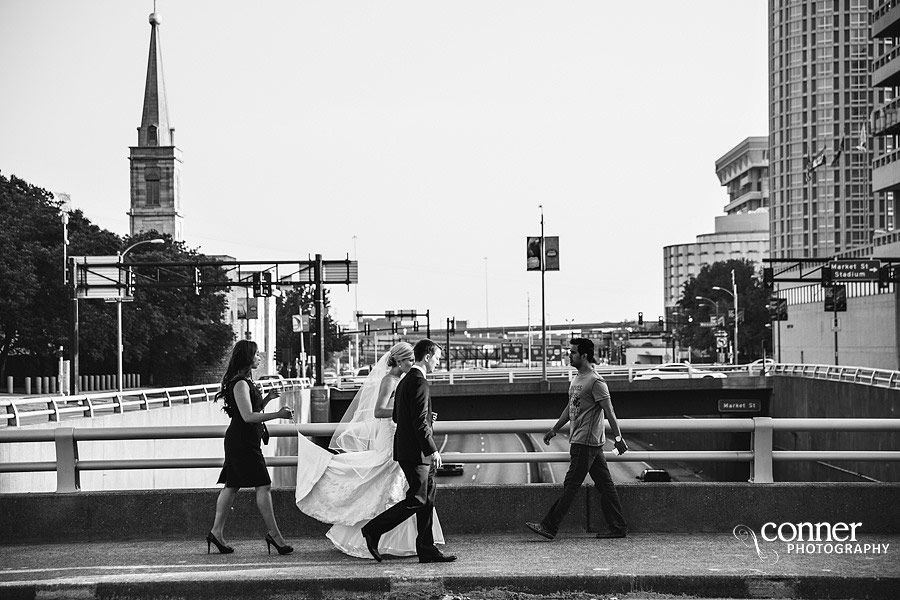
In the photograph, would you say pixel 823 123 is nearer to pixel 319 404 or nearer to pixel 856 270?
pixel 856 270

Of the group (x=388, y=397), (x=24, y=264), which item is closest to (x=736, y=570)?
(x=388, y=397)

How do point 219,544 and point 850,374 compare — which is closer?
point 219,544

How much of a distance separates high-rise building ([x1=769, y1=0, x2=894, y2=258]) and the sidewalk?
161083mm

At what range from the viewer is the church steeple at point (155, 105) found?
12912 cm

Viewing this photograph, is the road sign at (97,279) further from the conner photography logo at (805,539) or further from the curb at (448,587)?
the conner photography logo at (805,539)

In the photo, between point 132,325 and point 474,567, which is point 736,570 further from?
point 132,325

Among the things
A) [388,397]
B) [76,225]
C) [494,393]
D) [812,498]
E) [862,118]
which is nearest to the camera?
[388,397]

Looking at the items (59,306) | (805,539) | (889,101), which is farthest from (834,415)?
(805,539)

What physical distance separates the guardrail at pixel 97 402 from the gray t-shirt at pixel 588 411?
16.9 meters

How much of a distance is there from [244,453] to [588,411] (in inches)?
115

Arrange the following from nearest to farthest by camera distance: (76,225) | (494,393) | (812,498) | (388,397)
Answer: (388,397) → (812,498) → (494,393) → (76,225)

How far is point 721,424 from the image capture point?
33.8 feet

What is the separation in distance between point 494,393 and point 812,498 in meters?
46.1

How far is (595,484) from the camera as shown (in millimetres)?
9852
